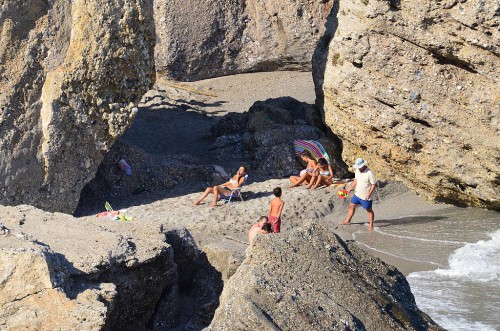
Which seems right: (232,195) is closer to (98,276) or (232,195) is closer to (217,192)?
(217,192)

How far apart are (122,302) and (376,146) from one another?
23.4 feet

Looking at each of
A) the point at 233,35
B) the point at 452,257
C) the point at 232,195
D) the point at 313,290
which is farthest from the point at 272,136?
the point at 313,290

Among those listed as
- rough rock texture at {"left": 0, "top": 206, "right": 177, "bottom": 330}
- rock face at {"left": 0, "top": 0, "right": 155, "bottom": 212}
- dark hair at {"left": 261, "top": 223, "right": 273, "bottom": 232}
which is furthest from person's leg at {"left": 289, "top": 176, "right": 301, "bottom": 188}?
rough rock texture at {"left": 0, "top": 206, "right": 177, "bottom": 330}

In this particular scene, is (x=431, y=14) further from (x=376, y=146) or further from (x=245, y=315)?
(x=245, y=315)

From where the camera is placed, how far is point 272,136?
15.7 m

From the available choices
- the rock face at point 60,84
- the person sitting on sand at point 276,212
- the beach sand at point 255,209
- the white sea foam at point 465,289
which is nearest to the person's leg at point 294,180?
the beach sand at point 255,209

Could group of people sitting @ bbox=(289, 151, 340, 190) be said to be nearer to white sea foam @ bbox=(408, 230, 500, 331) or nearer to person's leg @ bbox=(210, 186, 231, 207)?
person's leg @ bbox=(210, 186, 231, 207)

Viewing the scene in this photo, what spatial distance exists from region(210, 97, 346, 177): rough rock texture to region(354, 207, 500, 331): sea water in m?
2.76

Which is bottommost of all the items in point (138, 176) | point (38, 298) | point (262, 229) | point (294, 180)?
point (138, 176)

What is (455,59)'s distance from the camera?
38.4ft

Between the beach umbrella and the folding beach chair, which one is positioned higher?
the beach umbrella

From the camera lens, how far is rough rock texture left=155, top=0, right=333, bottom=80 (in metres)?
20.7

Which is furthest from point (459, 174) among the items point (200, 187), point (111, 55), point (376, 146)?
point (111, 55)

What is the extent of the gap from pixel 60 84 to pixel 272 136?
4.70m
